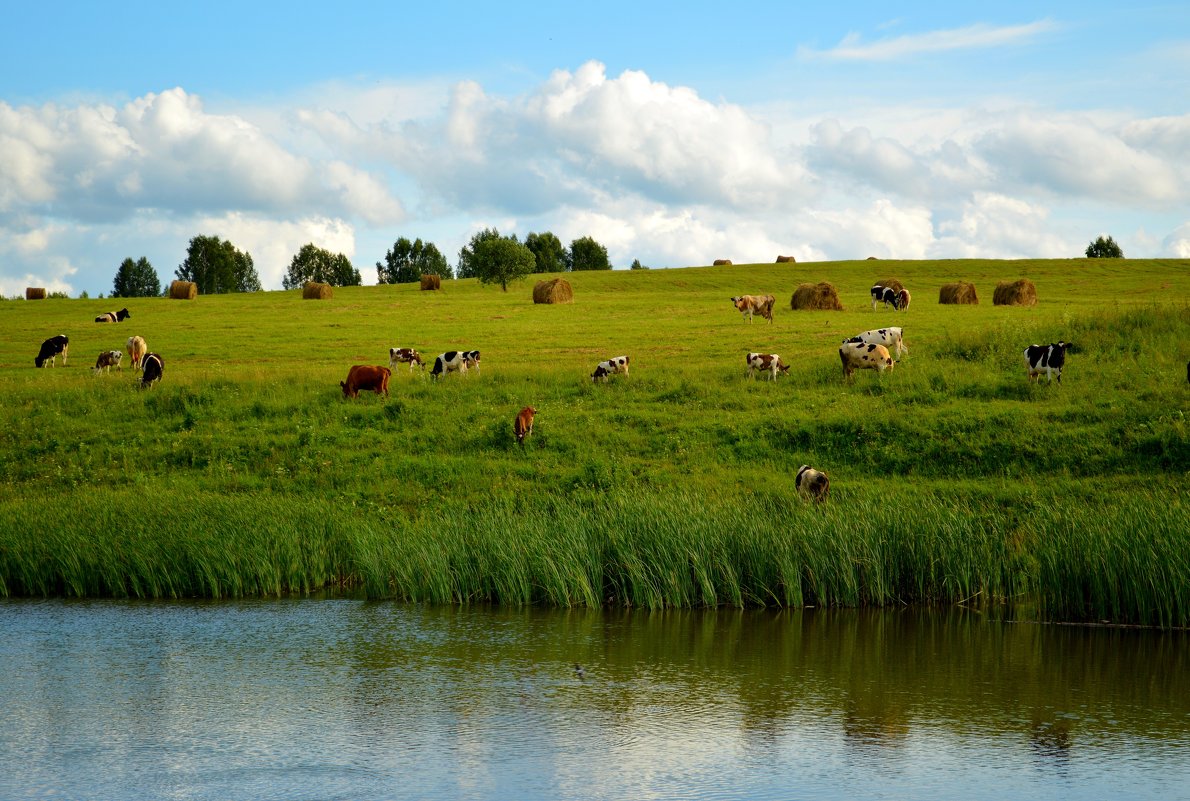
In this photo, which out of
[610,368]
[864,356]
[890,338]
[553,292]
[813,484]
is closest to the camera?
[813,484]

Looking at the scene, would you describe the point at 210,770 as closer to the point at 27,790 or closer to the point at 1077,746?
the point at 27,790

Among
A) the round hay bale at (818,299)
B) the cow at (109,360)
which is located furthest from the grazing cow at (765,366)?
the round hay bale at (818,299)

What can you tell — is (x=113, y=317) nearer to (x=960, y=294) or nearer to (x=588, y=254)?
(x=960, y=294)

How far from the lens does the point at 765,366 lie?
107 feet

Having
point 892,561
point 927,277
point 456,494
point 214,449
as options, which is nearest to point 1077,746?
point 892,561

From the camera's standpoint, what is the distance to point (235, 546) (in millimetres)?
19406

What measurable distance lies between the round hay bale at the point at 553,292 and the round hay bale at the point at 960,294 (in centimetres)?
2090

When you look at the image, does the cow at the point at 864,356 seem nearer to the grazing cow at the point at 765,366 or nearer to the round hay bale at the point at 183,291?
the grazing cow at the point at 765,366

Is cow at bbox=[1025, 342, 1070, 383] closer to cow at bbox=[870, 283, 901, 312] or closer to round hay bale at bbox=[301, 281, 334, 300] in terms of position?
cow at bbox=[870, 283, 901, 312]

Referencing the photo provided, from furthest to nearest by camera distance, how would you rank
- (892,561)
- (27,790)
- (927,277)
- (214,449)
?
(927,277) < (214,449) < (892,561) < (27,790)

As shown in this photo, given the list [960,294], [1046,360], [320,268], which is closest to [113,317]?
[960,294]

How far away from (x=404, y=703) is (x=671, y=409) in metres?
17.8

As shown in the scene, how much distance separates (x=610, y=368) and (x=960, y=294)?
104ft

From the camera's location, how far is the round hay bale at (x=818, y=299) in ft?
181
